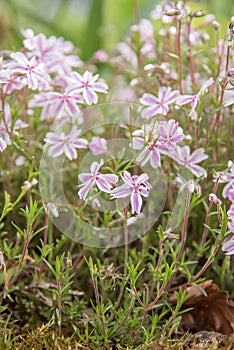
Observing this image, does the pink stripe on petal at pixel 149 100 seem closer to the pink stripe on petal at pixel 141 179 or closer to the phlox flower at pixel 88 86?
the phlox flower at pixel 88 86

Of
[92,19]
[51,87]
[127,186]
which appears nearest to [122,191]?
[127,186]

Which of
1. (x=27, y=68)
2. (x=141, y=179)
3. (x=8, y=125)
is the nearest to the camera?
(x=141, y=179)

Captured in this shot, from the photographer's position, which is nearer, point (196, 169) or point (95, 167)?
point (95, 167)

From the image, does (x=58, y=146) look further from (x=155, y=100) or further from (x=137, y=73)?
(x=137, y=73)

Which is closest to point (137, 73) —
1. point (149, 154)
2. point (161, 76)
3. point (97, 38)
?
point (161, 76)

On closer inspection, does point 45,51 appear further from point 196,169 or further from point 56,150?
point 196,169

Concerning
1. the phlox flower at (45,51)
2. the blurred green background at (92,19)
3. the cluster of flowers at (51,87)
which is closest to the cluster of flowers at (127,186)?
the cluster of flowers at (51,87)
